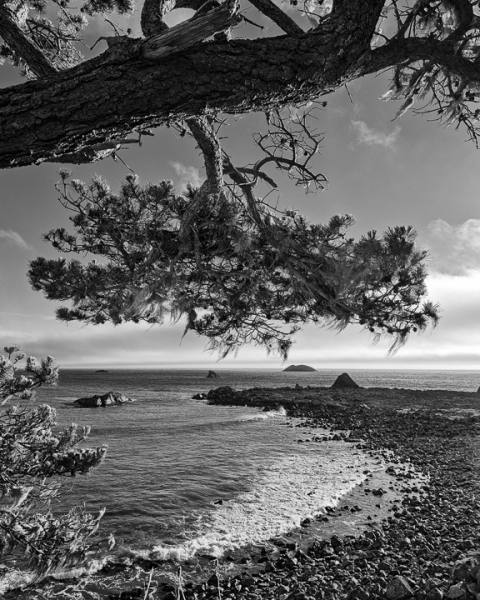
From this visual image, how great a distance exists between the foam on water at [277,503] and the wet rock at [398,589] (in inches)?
98.2

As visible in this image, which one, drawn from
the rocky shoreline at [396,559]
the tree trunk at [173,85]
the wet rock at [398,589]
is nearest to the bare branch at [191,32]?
the tree trunk at [173,85]

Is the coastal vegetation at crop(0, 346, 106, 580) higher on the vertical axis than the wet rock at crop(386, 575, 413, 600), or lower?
higher

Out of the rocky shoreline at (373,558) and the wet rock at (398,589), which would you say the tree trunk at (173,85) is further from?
the wet rock at (398,589)

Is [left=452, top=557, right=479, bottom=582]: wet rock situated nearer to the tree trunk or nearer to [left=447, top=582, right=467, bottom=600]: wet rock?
[left=447, top=582, right=467, bottom=600]: wet rock

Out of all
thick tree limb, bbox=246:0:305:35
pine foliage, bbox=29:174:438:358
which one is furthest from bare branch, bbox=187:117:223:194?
thick tree limb, bbox=246:0:305:35

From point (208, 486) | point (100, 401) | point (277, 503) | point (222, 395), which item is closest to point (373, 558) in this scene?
point (277, 503)

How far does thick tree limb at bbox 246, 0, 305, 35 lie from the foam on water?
7.01 meters

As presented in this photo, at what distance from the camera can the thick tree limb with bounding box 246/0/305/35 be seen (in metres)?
2.61

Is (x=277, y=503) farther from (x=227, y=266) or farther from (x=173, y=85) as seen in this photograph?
(x=173, y=85)

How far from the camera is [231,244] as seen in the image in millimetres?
3672

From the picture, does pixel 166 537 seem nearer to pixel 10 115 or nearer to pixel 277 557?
pixel 277 557

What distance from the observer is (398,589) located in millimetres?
4301

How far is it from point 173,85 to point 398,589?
Answer: 5685 millimetres

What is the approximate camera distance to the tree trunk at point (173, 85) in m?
1.78
